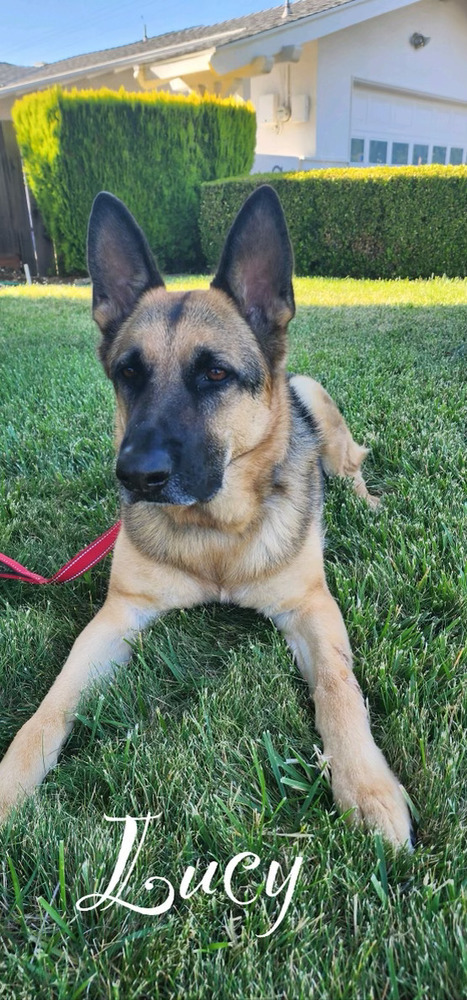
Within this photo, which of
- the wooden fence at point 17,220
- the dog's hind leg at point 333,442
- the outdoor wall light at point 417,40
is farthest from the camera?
the outdoor wall light at point 417,40

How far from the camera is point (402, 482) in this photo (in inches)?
123

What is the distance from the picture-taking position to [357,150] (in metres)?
16.2

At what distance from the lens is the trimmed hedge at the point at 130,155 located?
11242 mm

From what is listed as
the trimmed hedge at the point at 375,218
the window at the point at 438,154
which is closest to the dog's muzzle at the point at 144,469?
the trimmed hedge at the point at 375,218

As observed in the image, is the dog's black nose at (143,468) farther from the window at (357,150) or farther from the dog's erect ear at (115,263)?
the window at (357,150)

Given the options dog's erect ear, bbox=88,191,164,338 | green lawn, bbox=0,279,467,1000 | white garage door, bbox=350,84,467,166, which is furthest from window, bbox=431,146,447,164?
dog's erect ear, bbox=88,191,164,338

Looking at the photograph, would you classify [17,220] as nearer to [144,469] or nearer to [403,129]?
[403,129]

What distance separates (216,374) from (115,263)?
0.68m

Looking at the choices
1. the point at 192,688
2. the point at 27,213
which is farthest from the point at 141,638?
the point at 27,213

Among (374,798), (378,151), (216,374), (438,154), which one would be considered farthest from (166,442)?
(438,154)

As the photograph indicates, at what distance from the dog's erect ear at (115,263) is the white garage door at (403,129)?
15.9 m

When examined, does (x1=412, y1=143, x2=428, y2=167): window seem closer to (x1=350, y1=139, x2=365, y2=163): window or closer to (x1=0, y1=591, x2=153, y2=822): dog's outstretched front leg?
(x1=350, y1=139, x2=365, y2=163): window

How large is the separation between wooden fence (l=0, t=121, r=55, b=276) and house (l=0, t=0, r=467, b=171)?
13.4 ft

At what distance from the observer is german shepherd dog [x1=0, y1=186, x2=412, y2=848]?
2004mm
